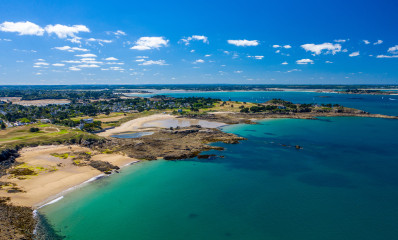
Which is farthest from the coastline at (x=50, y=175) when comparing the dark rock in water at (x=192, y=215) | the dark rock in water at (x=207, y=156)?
the dark rock in water at (x=192, y=215)

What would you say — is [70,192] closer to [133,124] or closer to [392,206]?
[392,206]

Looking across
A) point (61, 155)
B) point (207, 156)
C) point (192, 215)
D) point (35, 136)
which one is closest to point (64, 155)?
point (61, 155)

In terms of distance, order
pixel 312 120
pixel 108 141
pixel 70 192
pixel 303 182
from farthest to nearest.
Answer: pixel 312 120, pixel 108 141, pixel 303 182, pixel 70 192

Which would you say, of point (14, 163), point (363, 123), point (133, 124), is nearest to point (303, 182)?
point (14, 163)

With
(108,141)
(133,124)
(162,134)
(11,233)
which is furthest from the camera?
(133,124)

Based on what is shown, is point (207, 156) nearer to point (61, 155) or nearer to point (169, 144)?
point (169, 144)

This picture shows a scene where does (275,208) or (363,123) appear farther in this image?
(363,123)

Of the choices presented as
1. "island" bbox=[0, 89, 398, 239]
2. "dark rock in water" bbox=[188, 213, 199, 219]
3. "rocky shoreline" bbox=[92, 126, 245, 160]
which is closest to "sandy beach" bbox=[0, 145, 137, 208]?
"island" bbox=[0, 89, 398, 239]
